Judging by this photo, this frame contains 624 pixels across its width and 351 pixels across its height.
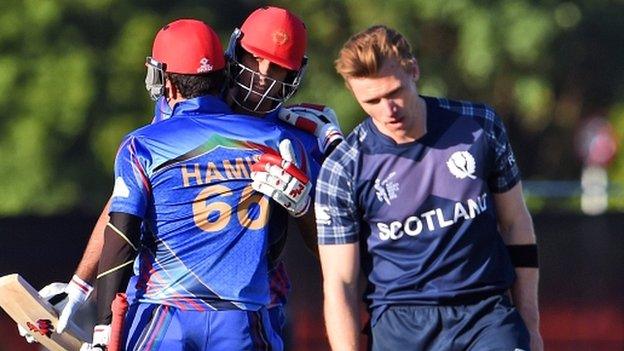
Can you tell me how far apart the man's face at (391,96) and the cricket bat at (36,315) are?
1494 mm

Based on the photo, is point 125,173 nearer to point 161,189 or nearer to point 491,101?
Result: point 161,189

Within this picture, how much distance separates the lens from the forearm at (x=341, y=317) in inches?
215

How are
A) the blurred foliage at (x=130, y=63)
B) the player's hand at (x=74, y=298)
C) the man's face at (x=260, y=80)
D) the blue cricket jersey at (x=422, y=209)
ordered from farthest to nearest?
the blurred foliage at (x=130, y=63) < the man's face at (x=260, y=80) < the player's hand at (x=74, y=298) < the blue cricket jersey at (x=422, y=209)

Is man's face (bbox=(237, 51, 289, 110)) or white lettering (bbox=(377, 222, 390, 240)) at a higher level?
man's face (bbox=(237, 51, 289, 110))

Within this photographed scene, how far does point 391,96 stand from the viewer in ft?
17.5

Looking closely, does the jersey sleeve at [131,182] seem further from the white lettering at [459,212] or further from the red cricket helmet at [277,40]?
the white lettering at [459,212]

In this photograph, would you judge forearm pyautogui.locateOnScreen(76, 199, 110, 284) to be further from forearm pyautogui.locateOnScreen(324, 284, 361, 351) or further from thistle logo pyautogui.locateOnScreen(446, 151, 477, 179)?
thistle logo pyautogui.locateOnScreen(446, 151, 477, 179)

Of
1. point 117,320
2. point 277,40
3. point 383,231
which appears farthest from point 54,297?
point 383,231

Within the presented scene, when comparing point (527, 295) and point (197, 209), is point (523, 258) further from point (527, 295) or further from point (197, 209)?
point (197, 209)

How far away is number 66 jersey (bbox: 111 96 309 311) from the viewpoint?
5645 mm

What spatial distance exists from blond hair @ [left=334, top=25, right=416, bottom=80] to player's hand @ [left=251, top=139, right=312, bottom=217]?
1.54 ft

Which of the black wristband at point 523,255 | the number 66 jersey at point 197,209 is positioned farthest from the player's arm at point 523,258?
the number 66 jersey at point 197,209

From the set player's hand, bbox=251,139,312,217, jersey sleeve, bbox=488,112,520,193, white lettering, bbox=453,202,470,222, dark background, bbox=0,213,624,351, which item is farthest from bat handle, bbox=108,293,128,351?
dark background, bbox=0,213,624,351

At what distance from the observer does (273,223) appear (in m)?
5.92
